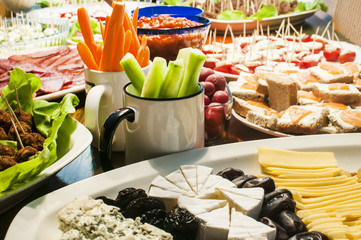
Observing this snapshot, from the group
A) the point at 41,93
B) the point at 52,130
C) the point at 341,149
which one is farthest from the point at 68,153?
the point at 341,149

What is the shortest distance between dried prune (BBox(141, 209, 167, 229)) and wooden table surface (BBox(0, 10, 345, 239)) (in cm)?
26

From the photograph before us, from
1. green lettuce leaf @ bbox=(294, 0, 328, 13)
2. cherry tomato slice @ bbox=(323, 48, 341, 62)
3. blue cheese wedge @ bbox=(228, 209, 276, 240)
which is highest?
green lettuce leaf @ bbox=(294, 0, 328, 13)

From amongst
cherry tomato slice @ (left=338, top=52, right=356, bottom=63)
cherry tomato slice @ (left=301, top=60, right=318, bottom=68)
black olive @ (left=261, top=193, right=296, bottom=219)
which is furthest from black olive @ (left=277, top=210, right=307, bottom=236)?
cherry tomato slice @ (left=338, top=52, right=356, bottom=63)

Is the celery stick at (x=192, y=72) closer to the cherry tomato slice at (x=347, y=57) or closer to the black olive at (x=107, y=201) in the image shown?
the black olive at (x=107, y=201)

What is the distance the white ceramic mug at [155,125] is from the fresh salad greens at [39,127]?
130mm

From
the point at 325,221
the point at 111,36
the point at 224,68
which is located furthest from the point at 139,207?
the point at 224,68

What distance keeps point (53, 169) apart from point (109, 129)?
15 cm

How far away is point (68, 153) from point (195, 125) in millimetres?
306

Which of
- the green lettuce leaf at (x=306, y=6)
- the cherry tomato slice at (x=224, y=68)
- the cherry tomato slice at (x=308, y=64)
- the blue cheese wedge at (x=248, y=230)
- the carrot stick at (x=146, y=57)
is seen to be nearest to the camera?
the blue cheese wedge at (x=248, y=230)

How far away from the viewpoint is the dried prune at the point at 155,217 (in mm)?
731

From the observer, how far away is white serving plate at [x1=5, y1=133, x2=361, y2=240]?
75cm

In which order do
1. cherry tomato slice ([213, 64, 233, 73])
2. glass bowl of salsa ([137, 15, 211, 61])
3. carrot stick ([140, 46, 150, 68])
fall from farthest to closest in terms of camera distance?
cherry tomato slice ([213, 64, 233, 73])
glass bowl of salsa ([137, 15, 211, 61])
carrot stick ([140, 46, 150, 68])

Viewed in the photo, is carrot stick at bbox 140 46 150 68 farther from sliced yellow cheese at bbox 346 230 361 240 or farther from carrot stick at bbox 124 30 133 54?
sliced yellow cheese at bbox 346 230 361 240

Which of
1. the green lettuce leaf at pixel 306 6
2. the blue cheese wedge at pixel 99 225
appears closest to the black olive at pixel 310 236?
the blue cheese wedge at pixel 99 225
